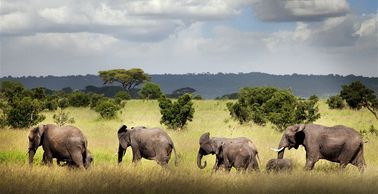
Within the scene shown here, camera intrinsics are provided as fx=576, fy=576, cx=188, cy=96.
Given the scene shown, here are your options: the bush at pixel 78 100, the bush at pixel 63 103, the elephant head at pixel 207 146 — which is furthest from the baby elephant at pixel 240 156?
the bush at pixel 78 100

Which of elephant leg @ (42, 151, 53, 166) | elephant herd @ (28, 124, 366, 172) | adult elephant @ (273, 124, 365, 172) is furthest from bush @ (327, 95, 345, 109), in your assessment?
elephant leg @ (42, 151, 53, 166)

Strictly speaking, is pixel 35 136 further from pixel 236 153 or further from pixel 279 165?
pixel 279 165

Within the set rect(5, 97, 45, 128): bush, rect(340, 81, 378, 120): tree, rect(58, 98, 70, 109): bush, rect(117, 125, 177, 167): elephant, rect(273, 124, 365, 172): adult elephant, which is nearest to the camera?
rect(117, 125, 177, 167): elephant

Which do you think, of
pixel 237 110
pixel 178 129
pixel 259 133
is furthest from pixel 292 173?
pixel 237 110

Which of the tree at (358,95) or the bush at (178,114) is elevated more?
the tree at (358,95)

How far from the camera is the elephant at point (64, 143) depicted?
1570 cm

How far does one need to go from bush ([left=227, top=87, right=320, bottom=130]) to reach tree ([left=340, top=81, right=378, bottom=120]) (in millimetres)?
8379

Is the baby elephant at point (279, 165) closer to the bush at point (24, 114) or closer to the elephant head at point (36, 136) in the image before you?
the elephant head at point (36, 136)

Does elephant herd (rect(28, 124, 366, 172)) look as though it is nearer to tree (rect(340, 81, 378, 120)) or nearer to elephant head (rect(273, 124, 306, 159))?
elephant head (rect(273, 124, 306, 159))

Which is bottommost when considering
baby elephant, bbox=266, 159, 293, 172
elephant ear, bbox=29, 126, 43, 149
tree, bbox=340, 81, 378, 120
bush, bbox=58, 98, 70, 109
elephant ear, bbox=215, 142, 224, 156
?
bush, bbox=58, 98, 70, 109

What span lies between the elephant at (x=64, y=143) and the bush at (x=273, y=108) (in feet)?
55.1

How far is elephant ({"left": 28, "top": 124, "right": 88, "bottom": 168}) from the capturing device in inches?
618

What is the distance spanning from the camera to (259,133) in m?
28.8

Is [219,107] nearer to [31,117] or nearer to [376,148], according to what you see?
[31,117]
